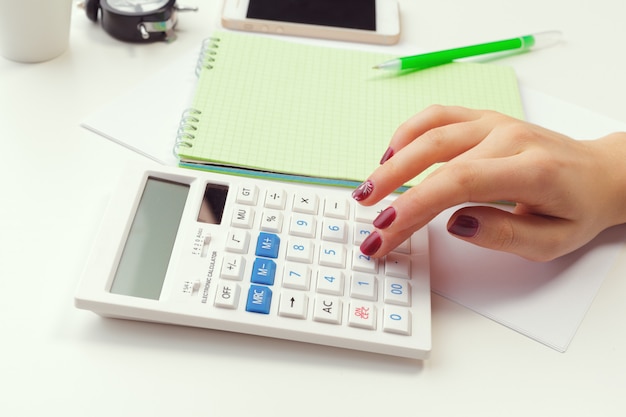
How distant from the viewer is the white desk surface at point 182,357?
18.2 inches

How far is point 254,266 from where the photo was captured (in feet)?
1.67

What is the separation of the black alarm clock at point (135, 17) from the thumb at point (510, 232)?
40cm

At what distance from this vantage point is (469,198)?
53 cm

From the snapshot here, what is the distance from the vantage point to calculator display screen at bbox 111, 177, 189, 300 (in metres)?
0.50

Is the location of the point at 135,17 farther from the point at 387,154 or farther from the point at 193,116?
the point at 387,154

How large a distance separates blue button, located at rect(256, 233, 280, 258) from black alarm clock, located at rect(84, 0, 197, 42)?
326mm

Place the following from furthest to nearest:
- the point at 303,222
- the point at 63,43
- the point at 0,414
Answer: the point at 63,43 < the point at 303,222 < the point at 0,414

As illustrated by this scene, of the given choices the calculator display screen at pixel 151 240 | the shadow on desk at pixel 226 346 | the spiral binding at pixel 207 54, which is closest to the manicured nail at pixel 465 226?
the shadow on desk at pixel 226 346

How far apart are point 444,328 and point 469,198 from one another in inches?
4.1

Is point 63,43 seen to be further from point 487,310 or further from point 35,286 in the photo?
point 487,310

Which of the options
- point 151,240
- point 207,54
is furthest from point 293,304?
point 207,54

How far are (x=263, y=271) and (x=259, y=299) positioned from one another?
1.0 inches

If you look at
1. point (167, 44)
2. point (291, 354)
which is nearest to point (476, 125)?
point (291, 354)

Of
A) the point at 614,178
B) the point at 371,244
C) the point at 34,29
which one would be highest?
the point at 34,29
